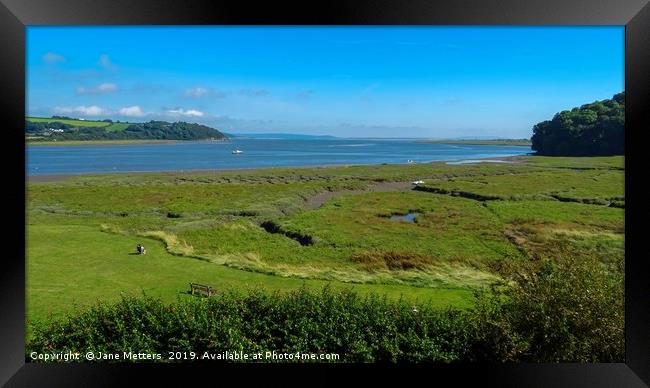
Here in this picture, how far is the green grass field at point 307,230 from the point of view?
7859 mm

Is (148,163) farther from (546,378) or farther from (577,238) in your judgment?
(546,378)

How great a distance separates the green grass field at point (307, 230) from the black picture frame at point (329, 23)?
1.58 metres

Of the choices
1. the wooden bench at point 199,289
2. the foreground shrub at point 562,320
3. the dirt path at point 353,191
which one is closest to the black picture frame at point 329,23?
the foreground shrub at point 562,320

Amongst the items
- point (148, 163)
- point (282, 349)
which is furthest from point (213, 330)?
point (148, 163)

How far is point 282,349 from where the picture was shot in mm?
3887

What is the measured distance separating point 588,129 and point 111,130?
20163 millimetres

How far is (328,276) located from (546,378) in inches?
237

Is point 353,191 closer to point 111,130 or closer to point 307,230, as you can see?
point 307,230

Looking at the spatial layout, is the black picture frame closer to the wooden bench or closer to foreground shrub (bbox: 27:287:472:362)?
foreground shrub (bbox: 27:287:472:362)

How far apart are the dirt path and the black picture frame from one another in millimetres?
13341

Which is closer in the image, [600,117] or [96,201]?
[96,201]

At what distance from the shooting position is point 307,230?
502 inches

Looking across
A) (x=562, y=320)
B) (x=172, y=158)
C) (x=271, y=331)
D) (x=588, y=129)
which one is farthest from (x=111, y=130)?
(x=588, y=129)

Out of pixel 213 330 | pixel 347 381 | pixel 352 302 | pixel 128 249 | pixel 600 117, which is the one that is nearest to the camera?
pixel 347 381
